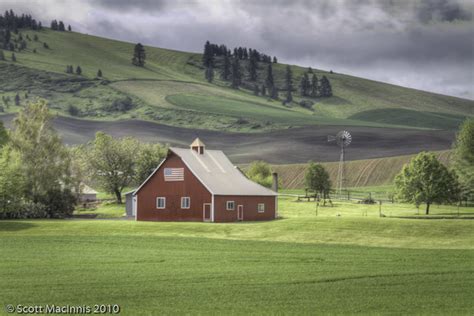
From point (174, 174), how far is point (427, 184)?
23592 millimetres

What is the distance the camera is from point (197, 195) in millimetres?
71812

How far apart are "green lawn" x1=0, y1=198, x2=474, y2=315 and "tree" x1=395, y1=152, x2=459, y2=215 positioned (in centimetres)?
1545

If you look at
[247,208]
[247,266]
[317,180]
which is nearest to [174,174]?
[247,208]

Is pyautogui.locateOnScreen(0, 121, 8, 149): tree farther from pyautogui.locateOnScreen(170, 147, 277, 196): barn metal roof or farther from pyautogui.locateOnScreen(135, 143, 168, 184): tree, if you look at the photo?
pyautogui.locateOnScreen(135, 143, 168, 184): tree

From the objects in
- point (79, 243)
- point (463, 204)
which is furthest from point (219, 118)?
point (79, 243)

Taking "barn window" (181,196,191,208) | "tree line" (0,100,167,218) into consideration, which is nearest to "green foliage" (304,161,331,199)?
"tree line" (0,100,167,218)

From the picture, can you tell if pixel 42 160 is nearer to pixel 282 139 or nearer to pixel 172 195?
pixel 172 195

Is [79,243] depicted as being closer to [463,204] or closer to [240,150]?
[463,204]

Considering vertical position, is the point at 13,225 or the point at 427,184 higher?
the point at 427,184

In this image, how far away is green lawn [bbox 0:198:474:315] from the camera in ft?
93.4

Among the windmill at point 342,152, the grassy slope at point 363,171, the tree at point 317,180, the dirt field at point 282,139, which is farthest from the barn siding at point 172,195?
the dirt field at point 282,139

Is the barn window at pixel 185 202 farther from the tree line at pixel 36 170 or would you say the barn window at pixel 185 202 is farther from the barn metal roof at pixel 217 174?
the tree line at pixel 36 170

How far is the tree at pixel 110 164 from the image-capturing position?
106 metres

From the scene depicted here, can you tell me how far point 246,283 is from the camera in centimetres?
3259
